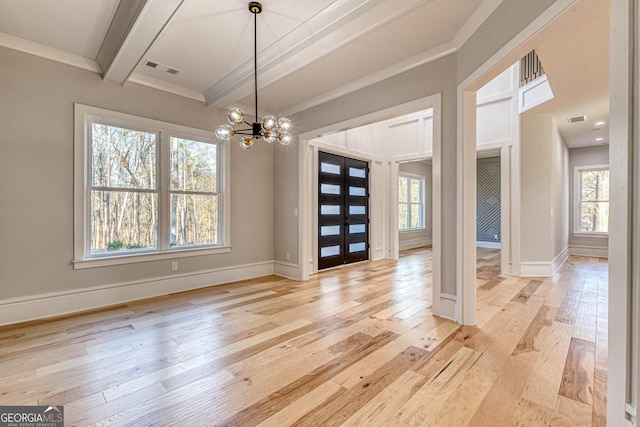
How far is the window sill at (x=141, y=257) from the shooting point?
11.0ft

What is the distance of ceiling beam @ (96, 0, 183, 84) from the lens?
2304 mm

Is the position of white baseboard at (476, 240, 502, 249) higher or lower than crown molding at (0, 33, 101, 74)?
lower

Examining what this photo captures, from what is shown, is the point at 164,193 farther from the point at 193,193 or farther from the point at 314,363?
the point at 314,363

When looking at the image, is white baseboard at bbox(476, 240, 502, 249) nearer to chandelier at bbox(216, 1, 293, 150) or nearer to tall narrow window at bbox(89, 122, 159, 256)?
chandelier at bbox(216, 1, 293, 150)

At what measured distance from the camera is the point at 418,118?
6148 millimetres

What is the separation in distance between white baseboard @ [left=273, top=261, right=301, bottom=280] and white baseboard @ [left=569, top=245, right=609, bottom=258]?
24.0ft

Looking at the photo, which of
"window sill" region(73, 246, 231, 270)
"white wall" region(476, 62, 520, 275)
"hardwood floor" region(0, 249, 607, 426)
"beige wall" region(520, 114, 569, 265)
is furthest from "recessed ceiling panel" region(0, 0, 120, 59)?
"beige wall" region(520, 114, 569, 265)

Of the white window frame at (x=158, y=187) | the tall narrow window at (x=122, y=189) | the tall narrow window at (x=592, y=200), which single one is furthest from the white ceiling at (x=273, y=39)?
the tall narrow window at (x=592, y=200)

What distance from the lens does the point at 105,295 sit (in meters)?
3.48

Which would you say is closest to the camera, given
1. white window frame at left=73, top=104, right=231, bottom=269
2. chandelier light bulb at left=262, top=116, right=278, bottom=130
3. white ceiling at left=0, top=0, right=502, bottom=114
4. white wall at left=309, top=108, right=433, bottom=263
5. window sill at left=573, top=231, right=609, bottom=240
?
white ceiling at left=0, top=0, right=502, bottom=114

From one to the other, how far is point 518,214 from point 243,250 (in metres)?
→ 4.77

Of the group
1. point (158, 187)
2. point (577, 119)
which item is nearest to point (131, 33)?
point (158, 187)

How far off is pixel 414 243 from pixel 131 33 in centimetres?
808

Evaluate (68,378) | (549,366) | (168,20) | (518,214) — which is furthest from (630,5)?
(518,214)
